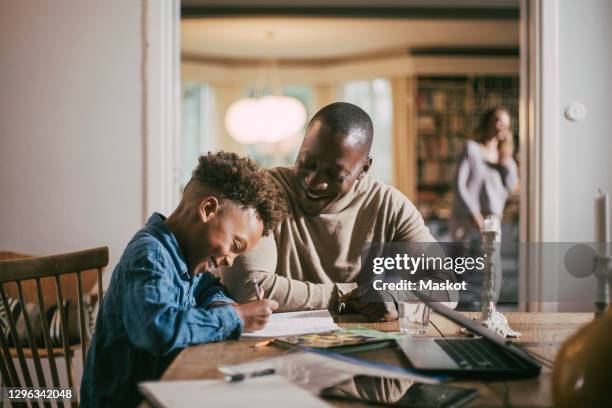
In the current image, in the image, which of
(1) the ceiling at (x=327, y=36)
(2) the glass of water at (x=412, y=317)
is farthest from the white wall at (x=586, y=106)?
(1) the ceiling at (x=327, y=36)

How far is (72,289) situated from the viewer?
8.84 ft

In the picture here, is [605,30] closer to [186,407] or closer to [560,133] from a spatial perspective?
[560,133]

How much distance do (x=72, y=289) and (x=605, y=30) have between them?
2476 millimetres

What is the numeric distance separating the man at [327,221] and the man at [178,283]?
0.25m

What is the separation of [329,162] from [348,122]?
13 cm

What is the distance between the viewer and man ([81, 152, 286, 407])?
3.69ft

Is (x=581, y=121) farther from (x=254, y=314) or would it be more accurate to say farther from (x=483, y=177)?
(x=254, y=314)

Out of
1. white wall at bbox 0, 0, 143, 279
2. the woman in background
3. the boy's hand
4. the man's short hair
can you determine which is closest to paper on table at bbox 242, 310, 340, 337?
the boy's hand

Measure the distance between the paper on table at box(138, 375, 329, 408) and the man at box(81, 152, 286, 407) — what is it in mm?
217

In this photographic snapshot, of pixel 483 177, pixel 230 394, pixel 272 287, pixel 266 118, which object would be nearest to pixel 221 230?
pixel 272 287

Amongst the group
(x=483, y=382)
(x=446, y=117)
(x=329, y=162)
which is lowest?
(x=483, y=382)

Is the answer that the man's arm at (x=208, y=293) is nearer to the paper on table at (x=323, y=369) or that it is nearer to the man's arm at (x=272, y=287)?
the man's arm at (x=272, y=287)

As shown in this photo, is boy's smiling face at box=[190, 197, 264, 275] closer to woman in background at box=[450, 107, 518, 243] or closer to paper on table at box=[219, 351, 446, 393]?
paper on table at box=[219, 351, 446, 393]

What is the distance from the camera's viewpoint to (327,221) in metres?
1.88
